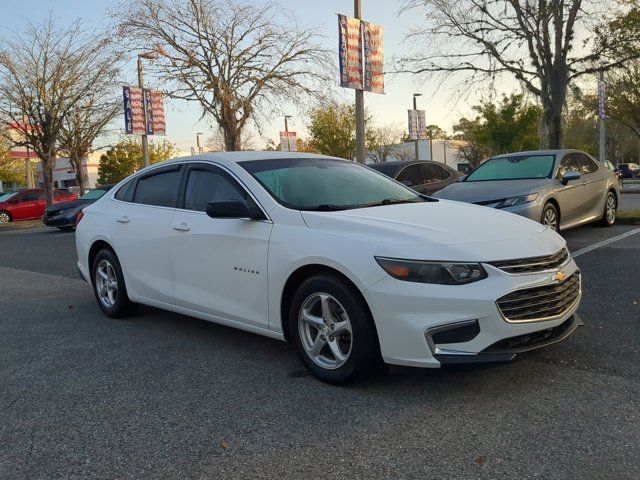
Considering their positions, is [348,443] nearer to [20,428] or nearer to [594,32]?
[20,428]

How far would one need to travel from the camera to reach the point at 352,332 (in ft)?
12.4

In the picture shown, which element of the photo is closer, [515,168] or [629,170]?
[515,168]

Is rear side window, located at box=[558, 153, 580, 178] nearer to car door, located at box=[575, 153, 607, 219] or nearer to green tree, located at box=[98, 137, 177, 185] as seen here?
car door, located at box=[575, 153, 607, 219]

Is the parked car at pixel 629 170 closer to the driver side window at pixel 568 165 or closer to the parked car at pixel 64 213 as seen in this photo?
the parked car at pixel 64 213

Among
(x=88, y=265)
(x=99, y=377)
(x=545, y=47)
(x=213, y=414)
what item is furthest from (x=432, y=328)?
(x=545, y=47)

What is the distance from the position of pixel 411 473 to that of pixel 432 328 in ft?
2.99

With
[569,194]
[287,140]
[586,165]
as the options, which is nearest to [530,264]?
[569,194]

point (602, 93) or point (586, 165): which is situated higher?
point (602, 93)

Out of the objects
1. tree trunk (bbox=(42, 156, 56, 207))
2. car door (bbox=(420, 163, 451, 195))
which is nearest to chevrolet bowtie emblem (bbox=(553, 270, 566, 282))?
car door (bbox=(420, 163, 451, 195))

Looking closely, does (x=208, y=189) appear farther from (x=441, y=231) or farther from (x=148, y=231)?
(x=441, y=231)

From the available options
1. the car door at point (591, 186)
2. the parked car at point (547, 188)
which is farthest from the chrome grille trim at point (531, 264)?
the car door at point (591, 186)

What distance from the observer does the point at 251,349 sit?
4949 millimetres

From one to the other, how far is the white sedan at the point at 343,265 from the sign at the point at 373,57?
9.10 metres

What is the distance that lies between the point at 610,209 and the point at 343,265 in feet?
29.6
